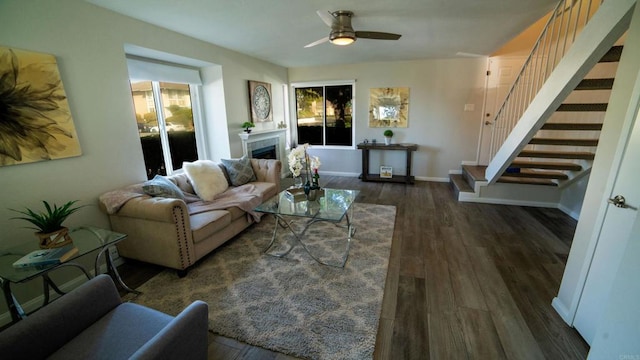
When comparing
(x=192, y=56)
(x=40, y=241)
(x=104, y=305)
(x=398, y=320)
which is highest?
(x=192, y=56)

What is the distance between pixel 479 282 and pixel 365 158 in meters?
3.54

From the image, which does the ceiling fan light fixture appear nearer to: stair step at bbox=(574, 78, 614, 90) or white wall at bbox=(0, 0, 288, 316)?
white wall at bbox=(0, 0, 288, 316)

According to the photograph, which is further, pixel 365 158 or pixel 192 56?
pixel 365 158

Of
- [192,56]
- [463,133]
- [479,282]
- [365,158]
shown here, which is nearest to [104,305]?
[479,282]

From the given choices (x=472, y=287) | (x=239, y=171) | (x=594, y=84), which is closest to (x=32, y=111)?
(x=239, y=171)

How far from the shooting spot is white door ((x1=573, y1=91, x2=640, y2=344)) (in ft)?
4.35

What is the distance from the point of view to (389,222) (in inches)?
135

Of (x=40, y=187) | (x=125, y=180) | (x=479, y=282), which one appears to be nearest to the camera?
(x=40, y=187)

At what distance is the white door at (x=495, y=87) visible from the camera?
4621mm

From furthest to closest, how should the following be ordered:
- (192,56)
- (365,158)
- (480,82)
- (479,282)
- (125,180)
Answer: (365,158) < (480,82) < (192,56) < (125,180) < (479,282)

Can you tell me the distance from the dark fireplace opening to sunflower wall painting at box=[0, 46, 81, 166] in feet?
8.83

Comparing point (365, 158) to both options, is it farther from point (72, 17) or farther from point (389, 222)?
point (72, 17)

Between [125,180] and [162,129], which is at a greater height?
[162,129]

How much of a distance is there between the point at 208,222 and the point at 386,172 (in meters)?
3.82
